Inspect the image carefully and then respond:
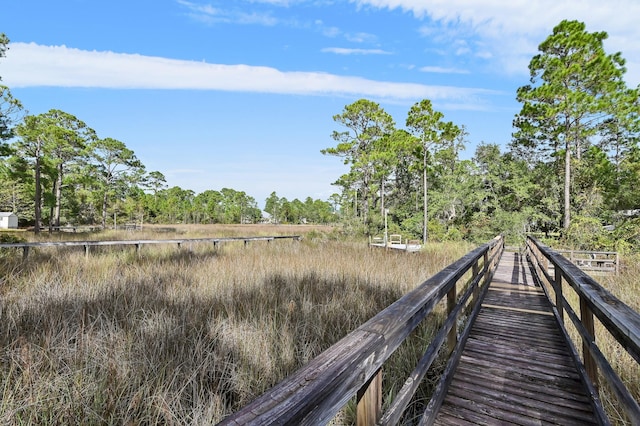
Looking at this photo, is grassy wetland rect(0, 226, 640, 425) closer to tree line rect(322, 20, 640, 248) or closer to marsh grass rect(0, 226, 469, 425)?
marsh grass rect(0, 226, 469, 425)

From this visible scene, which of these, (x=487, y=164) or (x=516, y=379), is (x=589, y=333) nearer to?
(x=516, y=379)

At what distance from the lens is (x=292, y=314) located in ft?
14.3

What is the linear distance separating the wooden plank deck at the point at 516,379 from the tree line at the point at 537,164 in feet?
54.1

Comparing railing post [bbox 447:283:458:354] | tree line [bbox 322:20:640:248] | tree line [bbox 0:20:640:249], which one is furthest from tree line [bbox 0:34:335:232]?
railing post [bbox 447:283:458:354]

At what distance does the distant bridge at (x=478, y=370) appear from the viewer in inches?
34.7

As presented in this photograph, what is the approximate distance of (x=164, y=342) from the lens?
10.5 ft

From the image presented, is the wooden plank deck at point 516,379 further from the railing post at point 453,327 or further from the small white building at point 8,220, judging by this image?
the small white building at point 8,220

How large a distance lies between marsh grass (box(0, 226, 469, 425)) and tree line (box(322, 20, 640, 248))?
18.1 m

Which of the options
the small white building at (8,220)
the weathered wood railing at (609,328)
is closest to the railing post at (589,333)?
the weathered wood railing at (609,328)

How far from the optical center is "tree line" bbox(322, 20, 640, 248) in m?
18.5

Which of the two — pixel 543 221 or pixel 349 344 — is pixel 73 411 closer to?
pixel 349 344

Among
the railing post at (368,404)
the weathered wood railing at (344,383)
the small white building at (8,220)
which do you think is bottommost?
the small white building at (8,220)

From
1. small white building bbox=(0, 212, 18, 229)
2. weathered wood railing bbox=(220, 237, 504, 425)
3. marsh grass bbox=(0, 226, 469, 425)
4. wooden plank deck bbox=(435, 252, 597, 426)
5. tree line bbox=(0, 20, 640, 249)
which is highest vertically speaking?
tree line bbox=(0, 20, 640, 249)

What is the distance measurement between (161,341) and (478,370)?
3.14 meters
